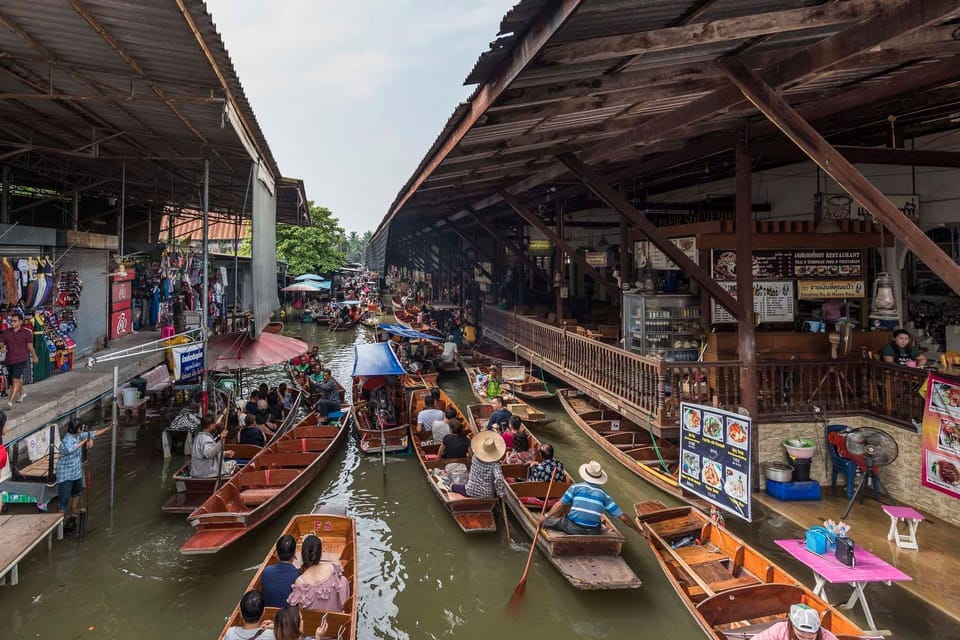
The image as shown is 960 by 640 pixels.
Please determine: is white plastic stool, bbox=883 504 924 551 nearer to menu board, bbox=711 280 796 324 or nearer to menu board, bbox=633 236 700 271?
menu board, bbox=711 280 796 324

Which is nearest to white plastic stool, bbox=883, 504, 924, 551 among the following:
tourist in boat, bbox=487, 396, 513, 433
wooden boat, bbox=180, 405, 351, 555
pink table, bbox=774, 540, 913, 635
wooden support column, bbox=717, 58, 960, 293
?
pink table, bbox=774, 540, 913, 635

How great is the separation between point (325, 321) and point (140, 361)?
66.5 ft

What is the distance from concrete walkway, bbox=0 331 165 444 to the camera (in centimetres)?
756

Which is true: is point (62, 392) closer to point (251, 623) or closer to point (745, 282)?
point (251, 623)

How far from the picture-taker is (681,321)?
31.7ft

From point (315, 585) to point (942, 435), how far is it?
7.22 m

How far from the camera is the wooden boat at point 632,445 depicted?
8.32 metres

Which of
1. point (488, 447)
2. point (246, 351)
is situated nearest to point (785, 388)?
point (488, 447)

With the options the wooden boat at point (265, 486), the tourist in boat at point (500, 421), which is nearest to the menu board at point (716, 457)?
the tourist in boat at point (500, 421)

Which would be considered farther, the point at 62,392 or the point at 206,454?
the point at 62,392

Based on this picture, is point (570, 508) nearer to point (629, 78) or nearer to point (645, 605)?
point (645, 605)

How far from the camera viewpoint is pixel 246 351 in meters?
10.3

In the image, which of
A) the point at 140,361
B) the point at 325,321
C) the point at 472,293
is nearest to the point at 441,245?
the point at 472,293

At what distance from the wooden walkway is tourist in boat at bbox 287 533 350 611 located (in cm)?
341
